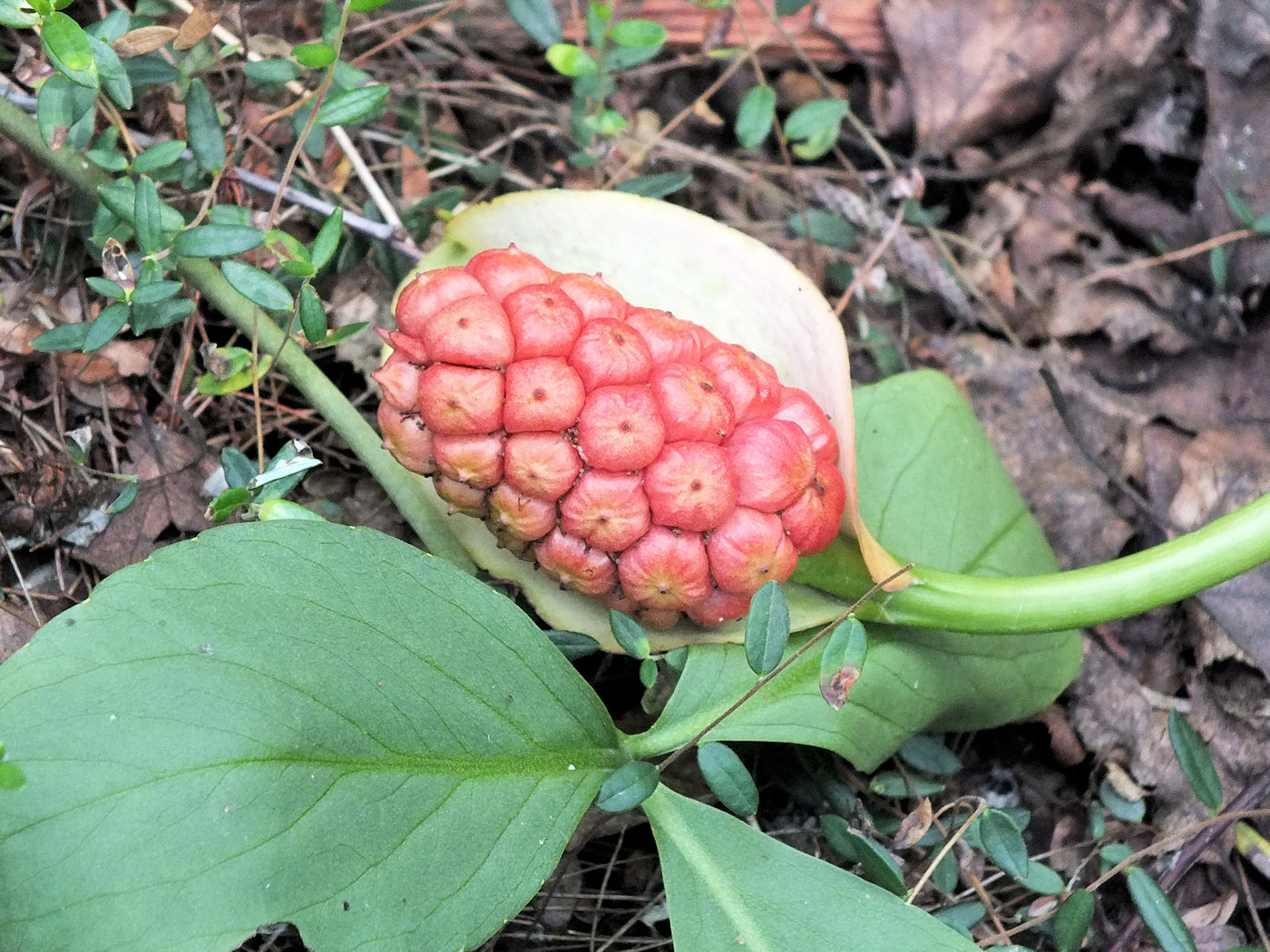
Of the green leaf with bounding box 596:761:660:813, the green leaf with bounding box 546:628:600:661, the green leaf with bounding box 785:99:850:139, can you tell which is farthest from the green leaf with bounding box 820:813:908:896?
the green leaf with bounding box 785:99:850:139

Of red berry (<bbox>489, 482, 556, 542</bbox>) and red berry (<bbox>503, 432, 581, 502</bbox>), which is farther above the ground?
red berry (<bbox>503, 432, 581, 502</bbox>)

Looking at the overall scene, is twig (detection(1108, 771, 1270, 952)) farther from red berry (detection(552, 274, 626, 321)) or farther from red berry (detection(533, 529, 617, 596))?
red berry (detection(552, 274, 626, 321))

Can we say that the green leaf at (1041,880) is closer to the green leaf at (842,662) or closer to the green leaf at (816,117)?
the green leaf at (842,662)

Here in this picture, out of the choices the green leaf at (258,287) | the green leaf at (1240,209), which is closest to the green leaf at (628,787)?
the green leaf at (258,287)

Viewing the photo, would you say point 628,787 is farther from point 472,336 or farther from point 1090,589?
point 1090,589

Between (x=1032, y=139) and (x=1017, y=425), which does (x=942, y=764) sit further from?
(x=1032, y=139)
